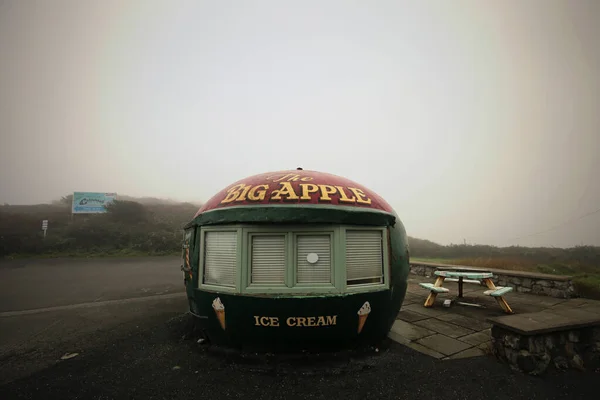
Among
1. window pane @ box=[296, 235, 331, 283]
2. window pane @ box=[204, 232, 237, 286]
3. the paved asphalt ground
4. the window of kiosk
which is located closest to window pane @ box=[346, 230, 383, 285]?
the window of kiosk

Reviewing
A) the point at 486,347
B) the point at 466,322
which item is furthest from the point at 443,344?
the point at 466,322

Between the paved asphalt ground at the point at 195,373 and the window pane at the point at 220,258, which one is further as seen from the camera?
the window pane at the point at 220,258

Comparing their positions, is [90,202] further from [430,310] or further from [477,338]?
[477,338]

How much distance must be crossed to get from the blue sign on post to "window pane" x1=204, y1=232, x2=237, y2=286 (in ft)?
114

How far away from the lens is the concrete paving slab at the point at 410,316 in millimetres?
7043

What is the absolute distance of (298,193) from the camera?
197 inches

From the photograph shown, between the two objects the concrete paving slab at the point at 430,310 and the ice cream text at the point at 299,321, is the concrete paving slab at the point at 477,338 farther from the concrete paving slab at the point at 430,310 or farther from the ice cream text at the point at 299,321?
the ice cream text at the point at 299,321

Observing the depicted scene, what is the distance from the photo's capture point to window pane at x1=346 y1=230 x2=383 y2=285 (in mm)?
4877

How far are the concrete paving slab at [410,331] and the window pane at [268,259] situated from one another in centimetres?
319

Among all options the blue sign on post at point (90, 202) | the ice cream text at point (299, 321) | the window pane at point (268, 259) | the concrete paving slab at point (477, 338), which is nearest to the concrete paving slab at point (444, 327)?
the concrete paving slab at point (477, 338)

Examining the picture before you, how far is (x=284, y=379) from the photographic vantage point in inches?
163

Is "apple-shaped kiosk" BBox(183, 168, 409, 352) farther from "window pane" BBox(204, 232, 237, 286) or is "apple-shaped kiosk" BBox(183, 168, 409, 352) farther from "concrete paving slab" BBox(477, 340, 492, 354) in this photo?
"concrete paving slab" BBox(477, 340, 492, 354)

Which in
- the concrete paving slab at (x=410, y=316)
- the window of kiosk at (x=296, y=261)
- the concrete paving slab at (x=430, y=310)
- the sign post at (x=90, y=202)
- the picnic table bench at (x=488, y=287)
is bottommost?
the concrete paving slab at (x=410, y=316)

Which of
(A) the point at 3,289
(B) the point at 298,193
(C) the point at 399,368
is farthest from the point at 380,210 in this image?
(A) the point at 3,289
